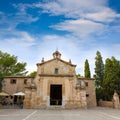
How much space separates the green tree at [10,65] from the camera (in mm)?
43719

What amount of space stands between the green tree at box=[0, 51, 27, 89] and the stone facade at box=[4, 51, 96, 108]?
55.9 ft

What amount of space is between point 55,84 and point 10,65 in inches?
808

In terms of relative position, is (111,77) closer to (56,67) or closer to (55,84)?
(56,67)

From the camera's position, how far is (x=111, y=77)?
3531 centimetres

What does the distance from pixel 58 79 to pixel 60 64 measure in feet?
8.96

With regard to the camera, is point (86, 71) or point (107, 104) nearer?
point (107, 104)

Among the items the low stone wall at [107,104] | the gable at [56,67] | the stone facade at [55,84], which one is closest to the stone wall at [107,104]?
the low stone wall at [107,104]

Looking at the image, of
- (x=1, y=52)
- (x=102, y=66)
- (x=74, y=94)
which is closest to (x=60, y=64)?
(x=74, y=94)

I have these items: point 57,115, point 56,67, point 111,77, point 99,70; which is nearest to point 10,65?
point 56,67

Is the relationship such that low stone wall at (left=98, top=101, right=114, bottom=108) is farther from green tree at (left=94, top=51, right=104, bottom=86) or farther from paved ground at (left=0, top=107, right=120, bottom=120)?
paved ground at (left=0, top=107, right=120, bottom=120)

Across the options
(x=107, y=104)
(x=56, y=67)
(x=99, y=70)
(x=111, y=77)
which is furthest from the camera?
(x=99, y=70)

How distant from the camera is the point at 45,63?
29.6 meters

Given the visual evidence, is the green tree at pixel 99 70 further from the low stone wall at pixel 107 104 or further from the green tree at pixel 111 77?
the low stone wall at pixel 107 104

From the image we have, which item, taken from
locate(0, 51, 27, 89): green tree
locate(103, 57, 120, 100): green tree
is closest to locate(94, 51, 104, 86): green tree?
locate(103, 57, 120, 100): green tree
